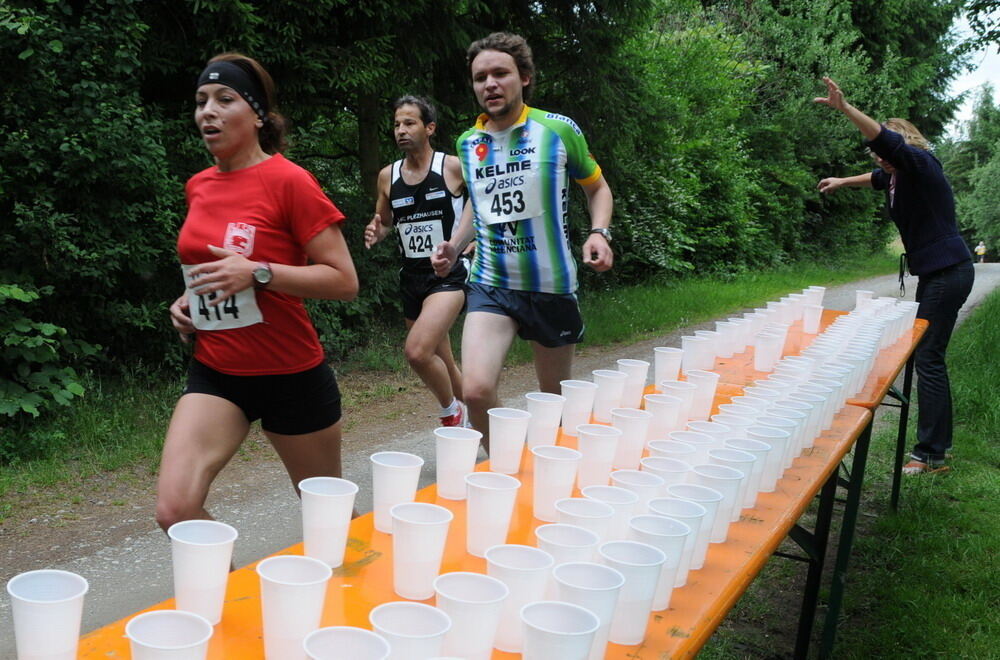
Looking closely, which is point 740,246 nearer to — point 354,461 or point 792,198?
point 792,198

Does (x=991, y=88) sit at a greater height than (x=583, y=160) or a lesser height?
greater

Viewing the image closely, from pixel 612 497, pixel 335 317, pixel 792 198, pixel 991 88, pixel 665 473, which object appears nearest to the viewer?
pixel 612 497

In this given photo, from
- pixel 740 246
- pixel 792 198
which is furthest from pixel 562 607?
pixel 792 198

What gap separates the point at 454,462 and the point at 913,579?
3.29 metres

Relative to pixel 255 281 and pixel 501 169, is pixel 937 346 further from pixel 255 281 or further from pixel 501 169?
pixel 255 281

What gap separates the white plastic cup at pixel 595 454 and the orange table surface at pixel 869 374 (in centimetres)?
154

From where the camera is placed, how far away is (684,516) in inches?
67.6

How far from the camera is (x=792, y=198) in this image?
23.3 m

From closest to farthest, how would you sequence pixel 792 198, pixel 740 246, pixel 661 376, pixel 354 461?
pixel 661 376 < pixel 354 461 < pixel 740 246 < pixel 792 198

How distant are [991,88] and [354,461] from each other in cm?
6089

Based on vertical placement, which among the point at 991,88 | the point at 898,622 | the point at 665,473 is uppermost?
the point at 991,88

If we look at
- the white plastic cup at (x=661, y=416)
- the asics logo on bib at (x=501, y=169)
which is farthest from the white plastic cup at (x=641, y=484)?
the asics logo on bib at (x=501, y=169)

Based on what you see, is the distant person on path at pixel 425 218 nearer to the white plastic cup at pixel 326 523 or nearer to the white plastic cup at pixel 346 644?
the white plastic cup at pixel 326 523

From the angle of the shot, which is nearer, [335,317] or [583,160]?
[583,160]
